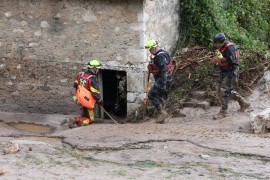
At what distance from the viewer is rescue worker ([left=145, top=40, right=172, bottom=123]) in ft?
34.7

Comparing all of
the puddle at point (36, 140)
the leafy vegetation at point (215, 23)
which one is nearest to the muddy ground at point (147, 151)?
the puddle at point (36, 140)

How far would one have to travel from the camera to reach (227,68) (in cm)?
1070

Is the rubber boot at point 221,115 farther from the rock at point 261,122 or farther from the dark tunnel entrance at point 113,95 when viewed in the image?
the dark tunnel entrance at point 113,95

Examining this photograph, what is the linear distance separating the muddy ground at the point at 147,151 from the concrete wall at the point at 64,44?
1.30 metres

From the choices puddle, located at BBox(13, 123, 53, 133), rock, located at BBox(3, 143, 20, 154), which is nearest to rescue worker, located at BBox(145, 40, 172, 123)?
puddle, located at BBox(13, 123, 53, 133)

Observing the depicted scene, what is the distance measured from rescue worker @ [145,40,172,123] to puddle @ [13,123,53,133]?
2288 millimetres

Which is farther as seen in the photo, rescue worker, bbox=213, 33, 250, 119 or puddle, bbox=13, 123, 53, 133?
puddle, bbox=13, 123, 53, 133

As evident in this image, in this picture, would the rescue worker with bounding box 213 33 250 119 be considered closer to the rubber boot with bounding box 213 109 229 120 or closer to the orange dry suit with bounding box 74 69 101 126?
the rubber boot with bounding box 213 109 229 120

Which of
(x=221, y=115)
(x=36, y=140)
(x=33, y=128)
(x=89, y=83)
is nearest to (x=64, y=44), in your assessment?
(x=89, y=83)

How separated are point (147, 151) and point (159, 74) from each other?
2314mm

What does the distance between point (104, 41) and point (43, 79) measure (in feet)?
5.60

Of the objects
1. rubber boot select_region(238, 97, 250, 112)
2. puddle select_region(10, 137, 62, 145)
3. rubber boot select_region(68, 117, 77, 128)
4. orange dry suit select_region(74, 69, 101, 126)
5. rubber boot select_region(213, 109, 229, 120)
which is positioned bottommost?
puddle select_region(10, 137, 62, 145)

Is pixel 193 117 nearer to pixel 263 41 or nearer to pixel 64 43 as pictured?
pixel 64 43

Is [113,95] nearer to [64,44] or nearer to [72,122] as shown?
[64,44]
